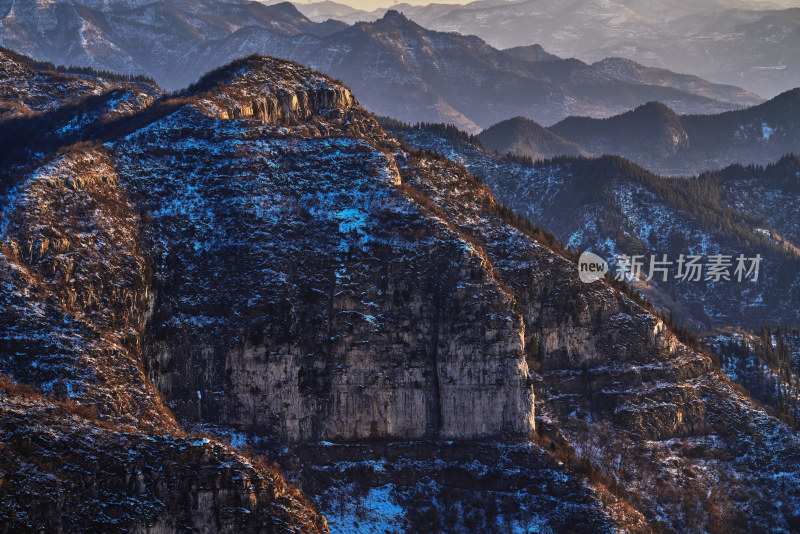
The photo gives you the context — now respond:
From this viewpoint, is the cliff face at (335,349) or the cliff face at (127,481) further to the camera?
the cliff face at (335,349)

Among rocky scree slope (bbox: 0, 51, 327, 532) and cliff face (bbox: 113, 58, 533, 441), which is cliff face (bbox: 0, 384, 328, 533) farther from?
cliff face (bbox: 113, 58, 533, 441)

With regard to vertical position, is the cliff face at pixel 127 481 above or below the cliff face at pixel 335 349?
below

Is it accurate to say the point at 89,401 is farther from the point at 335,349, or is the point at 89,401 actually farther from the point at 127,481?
the point at 335,349

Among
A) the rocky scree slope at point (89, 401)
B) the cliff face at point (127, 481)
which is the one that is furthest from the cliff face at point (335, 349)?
the cliff face at point (127, 481)

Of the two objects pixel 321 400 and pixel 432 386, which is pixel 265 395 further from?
pixel 432 386

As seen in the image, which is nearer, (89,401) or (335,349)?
(89,401)

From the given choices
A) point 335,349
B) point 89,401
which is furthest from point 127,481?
point 335,349

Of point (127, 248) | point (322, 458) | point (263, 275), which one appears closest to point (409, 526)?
point (322, 458)

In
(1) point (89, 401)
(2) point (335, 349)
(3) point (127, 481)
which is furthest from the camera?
(2) point (335, 349)

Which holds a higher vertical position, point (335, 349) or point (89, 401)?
point (335, 349)

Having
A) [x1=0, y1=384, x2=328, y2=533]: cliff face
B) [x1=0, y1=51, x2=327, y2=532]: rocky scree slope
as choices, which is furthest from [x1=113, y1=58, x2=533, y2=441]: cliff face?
[x1=0, y1=384, x2=328, y2=533]: cliff face

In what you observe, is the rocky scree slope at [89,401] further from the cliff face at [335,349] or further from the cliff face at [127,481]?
the cliff face at [335,349]
